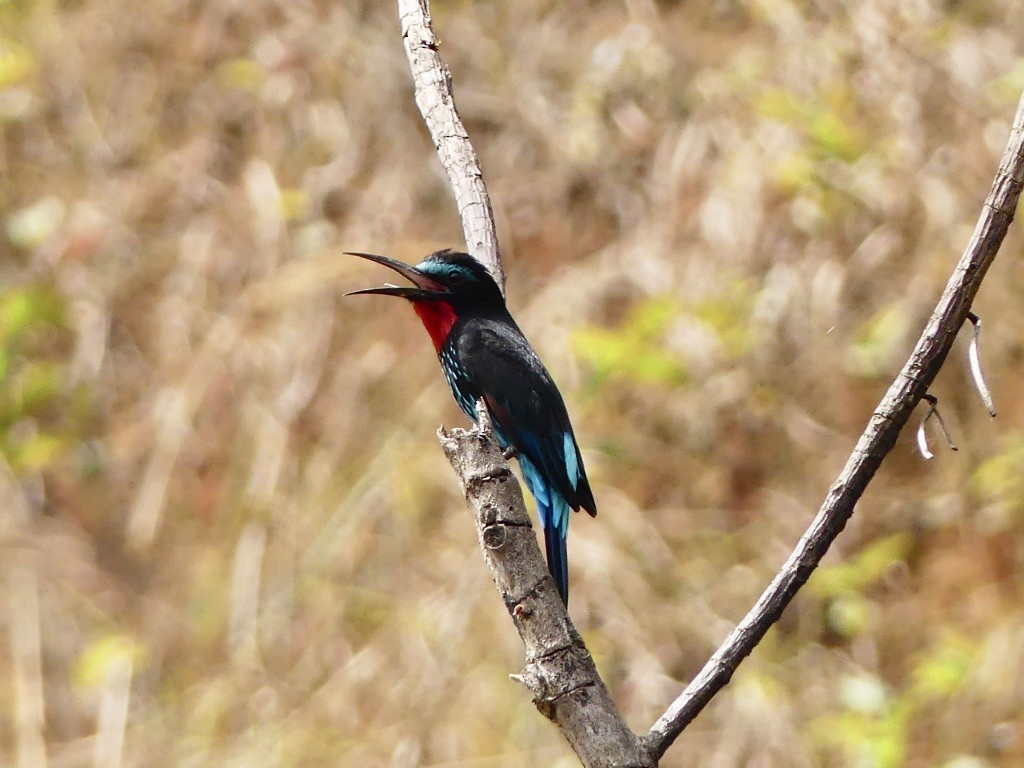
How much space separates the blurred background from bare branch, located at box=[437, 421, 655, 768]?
2.95 m

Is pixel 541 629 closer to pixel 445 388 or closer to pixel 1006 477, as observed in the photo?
pixel 1006 477

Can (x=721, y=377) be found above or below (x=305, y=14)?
below

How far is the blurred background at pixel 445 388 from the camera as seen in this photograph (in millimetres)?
4879

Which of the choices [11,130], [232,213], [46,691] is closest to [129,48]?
[11,130]

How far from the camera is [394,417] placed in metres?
5.97

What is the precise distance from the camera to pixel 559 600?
5.57ft

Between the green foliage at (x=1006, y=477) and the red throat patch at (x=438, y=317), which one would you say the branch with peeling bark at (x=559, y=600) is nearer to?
the red throat patch at (x=438, y=317)

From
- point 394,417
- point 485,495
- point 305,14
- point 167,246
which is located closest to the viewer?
point 485,495

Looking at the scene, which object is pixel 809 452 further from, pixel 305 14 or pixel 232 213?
pixel 305 14

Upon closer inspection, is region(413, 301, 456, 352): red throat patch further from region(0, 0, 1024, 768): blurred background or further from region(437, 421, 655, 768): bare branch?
region(0, 0, 1024, 768): blurred background

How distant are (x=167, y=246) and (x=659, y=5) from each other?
307 centimetres

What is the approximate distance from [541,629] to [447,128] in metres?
1.16

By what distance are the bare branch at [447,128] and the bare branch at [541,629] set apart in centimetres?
80

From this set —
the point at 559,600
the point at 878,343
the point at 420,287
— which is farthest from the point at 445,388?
the point at 559,600
